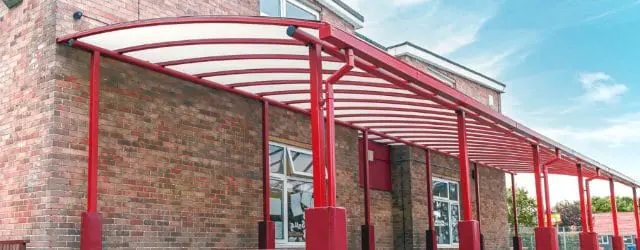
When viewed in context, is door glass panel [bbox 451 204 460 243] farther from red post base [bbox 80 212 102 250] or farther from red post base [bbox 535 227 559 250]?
red post base [bbox 80 212 102 250]

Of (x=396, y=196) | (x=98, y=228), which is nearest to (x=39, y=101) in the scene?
(x=98, y=228)

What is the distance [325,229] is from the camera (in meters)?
6.20

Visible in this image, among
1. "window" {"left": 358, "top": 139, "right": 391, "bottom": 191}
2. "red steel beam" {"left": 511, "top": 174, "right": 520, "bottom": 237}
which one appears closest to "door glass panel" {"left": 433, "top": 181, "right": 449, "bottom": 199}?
"window" {"left": 358, "top": 139, "right": 391, "bottom": 191}

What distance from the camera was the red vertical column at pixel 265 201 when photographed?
1045 centimetres

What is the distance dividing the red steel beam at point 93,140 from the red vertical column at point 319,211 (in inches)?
109

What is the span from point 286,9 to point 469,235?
6057 mm

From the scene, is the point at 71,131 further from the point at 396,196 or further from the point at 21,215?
the point at 396,196

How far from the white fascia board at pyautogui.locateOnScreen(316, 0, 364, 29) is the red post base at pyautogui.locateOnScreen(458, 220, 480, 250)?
6.71 m

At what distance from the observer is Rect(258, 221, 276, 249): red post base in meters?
10.4

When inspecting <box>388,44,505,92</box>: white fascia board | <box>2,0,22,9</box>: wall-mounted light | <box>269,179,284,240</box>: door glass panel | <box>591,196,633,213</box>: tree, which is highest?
<box>388,44,505,92</box>: white fascia board

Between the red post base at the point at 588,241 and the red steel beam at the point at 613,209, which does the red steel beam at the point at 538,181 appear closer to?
the red post base at the point at 588,241

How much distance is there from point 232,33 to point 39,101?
8.30 feet

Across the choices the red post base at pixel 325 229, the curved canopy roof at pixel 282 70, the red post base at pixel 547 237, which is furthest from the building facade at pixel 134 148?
the red post base at pixel 547 237

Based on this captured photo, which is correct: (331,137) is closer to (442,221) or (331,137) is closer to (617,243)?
(442,221)
